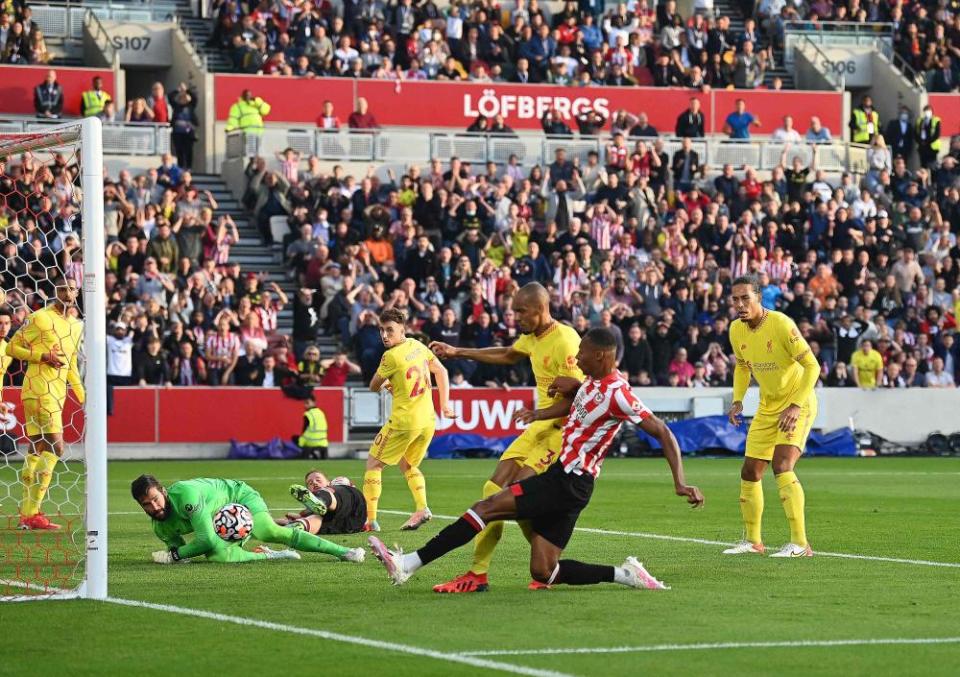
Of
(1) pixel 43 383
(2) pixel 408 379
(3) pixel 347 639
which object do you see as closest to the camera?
(3) pixel 347 639

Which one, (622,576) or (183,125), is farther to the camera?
(183,125)

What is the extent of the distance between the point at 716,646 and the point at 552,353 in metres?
3.82

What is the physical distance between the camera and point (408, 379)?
17406 mm

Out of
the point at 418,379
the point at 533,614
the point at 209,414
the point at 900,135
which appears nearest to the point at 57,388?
the point at 418,379

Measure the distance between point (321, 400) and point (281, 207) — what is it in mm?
5402

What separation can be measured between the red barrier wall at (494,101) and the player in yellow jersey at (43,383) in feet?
67.7

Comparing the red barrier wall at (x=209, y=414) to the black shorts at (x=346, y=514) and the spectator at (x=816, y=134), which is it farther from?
the spectator at (x=816, y=134)

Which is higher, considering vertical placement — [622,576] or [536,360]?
[536,360]

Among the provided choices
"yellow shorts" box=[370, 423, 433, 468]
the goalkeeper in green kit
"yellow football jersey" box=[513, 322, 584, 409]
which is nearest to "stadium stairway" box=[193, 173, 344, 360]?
"yellow shorts" box=[370, 423, 433, 468]

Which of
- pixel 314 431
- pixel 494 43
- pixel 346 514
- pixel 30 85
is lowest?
pixel 314 431

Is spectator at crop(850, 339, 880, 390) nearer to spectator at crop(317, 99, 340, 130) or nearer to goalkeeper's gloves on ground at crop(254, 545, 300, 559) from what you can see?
spectator at crop(317, 99, 340, 130)

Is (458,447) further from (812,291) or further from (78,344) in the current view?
(78,344)

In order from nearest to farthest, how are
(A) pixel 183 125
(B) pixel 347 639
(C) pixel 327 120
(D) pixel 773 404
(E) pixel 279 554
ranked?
(B) pixel 347 639 → (E) pixel 279 554 → (D) pixel 773 404 → (A) pixel 183 125 → (C) pixel 327 120

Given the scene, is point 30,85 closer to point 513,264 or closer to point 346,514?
point 513,264
